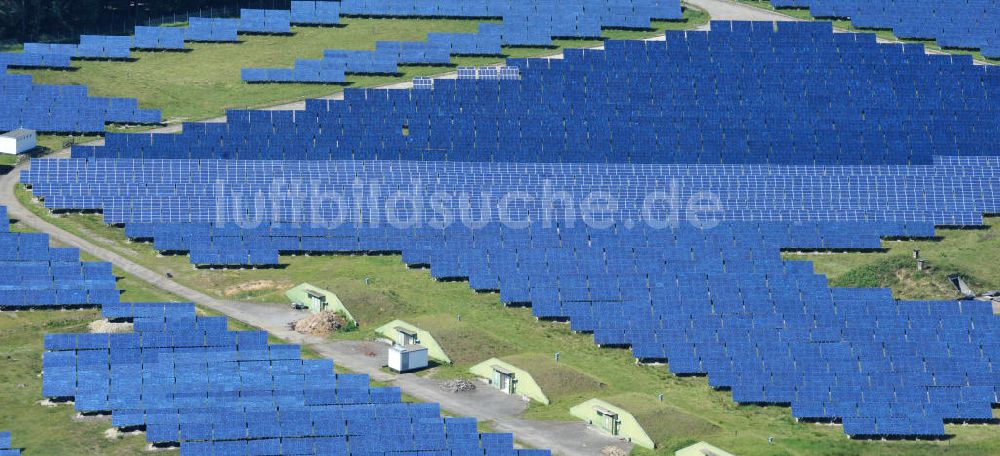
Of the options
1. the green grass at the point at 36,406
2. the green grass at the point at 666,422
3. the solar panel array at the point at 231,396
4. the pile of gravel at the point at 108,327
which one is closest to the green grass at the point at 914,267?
the green grass at the point at 666,422

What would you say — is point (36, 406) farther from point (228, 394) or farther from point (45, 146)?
point (45, 146)

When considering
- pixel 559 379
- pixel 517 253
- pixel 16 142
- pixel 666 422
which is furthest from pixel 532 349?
pixel 16 142

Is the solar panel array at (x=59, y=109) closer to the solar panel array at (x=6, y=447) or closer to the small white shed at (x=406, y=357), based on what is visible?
the small white shed at (x=406, y=357)

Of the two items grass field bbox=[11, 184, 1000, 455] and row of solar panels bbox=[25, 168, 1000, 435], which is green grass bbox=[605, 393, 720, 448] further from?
row of solar panels bbox=[25, 168, 1000, 435]

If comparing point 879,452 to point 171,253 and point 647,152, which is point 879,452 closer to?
point 647,152

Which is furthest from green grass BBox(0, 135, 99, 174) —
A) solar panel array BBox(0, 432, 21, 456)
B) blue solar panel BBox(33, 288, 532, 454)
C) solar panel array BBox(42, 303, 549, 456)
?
solar panel array BBox(0, 432, 21, 456)

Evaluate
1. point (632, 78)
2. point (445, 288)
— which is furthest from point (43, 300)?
point (632, 78)
